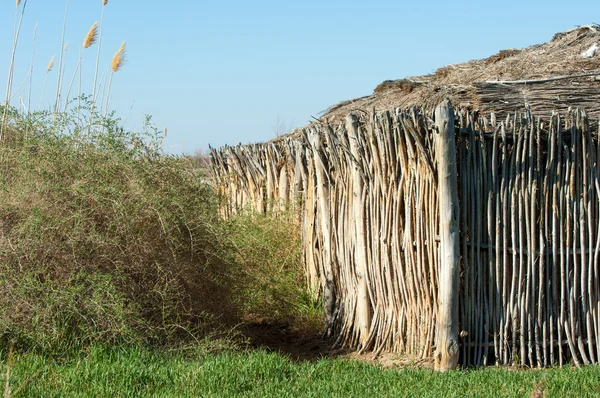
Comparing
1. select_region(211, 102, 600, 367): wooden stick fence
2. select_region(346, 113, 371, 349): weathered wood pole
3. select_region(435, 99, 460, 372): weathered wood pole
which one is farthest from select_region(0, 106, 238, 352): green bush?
select_region(435, 99, 460, 372): weathered wood pole

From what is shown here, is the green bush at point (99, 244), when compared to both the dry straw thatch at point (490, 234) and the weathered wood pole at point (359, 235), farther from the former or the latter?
the dry straw thatch at point (490, 234)

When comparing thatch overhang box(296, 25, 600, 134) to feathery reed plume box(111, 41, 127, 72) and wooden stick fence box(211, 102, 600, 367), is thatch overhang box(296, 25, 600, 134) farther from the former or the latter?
feathery reed plume box(111, 41, 127, 72)

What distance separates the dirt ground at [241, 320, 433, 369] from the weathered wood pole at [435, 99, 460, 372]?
24cm

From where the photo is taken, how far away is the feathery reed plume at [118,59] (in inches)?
279

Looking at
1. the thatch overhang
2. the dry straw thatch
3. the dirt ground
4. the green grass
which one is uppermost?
the thatch overhang

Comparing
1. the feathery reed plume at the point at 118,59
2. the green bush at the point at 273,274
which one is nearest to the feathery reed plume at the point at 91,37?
the feathery reed plume at the point at 118,59

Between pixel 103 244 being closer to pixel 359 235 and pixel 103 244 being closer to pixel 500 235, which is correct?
pixel 359 235

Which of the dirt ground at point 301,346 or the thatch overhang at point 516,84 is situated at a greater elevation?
the thatch overhang at point 516,84

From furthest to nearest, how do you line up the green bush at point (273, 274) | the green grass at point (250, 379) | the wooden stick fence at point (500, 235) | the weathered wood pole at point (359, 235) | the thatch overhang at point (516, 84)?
the green bush at point (273, 274), the thatch overhang at point (516, 84), the weathered wood pole at point (359, 235), the wooden stick fence at point (500, 235), the green grass at point (250, 379)

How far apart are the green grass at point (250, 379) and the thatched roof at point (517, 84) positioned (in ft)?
7.66

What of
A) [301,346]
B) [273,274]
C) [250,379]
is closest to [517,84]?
[273,274]

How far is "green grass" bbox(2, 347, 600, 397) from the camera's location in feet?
14.3

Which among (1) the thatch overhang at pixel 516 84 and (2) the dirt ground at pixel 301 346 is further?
(1) the thatch overhang at pixel 516 84

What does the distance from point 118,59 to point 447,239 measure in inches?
148
